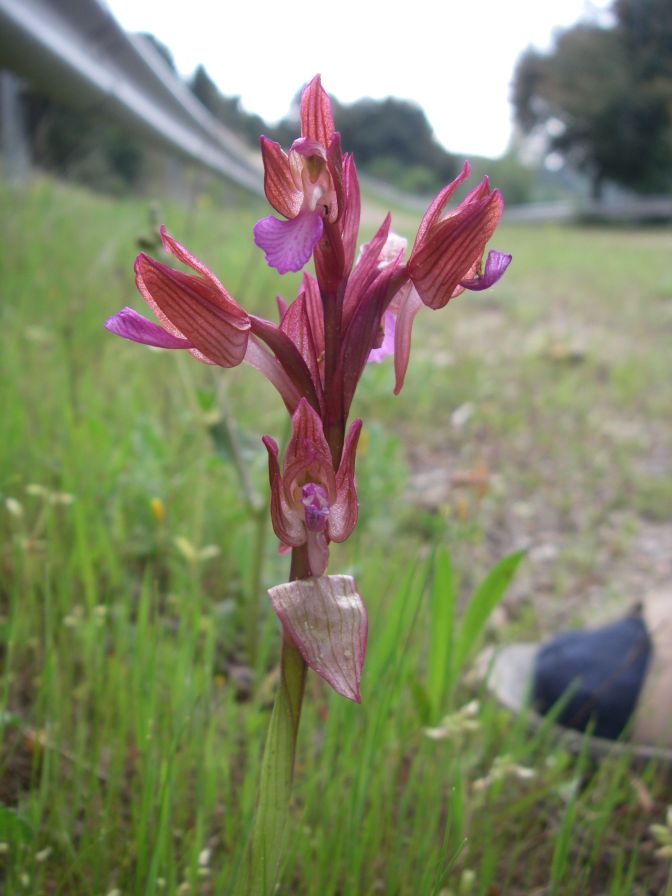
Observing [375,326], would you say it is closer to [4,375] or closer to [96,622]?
[96,622]

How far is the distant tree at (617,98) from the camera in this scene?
26.8 meters

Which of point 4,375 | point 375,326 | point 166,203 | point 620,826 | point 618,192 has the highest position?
point 618,192

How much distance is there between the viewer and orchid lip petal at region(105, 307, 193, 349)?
586 millimetres

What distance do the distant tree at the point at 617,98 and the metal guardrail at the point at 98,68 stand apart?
25.4m

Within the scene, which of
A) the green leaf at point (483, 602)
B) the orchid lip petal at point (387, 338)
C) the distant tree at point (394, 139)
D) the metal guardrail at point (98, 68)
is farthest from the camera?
the distant tree at point (394, 139)

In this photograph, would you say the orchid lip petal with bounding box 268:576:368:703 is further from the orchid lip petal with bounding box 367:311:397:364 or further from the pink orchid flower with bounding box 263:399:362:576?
the orchid lip petal with bounding box 367:311:397:364

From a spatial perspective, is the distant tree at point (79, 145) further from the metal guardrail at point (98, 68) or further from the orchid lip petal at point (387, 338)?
the orchid lip petal at point (387, 338)

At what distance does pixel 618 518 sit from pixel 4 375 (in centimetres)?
176

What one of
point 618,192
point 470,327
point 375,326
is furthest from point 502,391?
point 618,192

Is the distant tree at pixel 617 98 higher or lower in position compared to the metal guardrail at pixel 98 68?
higher

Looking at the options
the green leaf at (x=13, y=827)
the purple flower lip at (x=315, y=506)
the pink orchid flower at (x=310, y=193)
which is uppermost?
the pink orchid flower at (x=310, y=193)

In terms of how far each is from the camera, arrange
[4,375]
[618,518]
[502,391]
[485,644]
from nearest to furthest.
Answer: [485,644] → [4,375] → [618,518] → [502,391]

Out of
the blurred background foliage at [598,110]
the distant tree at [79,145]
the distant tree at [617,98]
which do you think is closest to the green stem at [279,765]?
the distant tree at [79,145]

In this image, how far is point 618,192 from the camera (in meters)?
31.0
